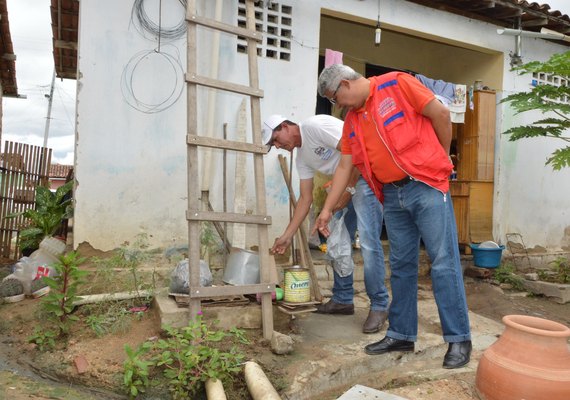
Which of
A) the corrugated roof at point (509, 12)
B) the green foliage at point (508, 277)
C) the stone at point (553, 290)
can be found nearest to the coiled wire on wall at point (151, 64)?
the corrugated roof at point (509, 12)

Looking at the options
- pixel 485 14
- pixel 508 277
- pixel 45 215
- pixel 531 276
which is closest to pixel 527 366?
pixel 508 277

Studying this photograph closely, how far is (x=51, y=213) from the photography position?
218 inches

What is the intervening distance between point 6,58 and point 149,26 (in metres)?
5.75

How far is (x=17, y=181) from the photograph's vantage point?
6969mm

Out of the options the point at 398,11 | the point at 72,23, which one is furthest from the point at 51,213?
the point at 398,11

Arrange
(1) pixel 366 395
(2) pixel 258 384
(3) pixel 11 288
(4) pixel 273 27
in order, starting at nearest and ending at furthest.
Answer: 1. (1) pixel 366 395
2. (2) pixel 258 384
3. (3) pixel 11 288
4. (4) pixel 273 27

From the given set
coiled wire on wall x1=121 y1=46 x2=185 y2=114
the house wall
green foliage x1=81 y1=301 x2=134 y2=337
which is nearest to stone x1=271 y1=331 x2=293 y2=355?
green foliage x1=81 y1=301 x2=134 y2=337

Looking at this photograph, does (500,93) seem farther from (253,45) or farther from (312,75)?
(253,45)

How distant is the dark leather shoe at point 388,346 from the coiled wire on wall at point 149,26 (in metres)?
3.47

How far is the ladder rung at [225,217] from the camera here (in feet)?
10.1

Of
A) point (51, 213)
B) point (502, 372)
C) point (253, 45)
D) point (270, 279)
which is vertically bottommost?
point (502, 372)

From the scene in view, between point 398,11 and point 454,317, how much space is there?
4.47 meters

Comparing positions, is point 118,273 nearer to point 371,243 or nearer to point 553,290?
point 371,243

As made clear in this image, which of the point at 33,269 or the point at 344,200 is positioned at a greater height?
the point at 344,200
